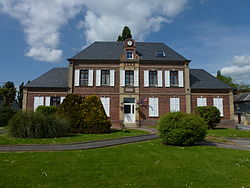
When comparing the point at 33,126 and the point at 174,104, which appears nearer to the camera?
the point at 33,126

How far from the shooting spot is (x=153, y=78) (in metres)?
21.4

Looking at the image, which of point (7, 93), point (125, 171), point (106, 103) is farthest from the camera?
point (7, 93)

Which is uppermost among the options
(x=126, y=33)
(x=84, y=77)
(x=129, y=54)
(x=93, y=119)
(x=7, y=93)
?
(x=126, y=33)

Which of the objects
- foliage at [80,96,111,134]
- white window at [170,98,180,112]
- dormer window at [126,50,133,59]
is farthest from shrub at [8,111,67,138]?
white window at [170,98,180,112]

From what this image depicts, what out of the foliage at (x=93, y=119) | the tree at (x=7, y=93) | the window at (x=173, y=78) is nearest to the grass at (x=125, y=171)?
the foliage at (x=93, y=119)

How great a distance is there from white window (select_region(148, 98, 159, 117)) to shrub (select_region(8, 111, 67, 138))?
38.2ft

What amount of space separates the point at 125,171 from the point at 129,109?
1601cm

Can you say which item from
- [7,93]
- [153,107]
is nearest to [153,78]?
[153,107]

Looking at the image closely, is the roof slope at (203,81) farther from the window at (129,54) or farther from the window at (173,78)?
the window at (129,54)

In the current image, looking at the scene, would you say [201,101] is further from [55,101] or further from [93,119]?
[55,101]

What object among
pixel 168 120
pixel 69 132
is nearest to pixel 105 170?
pixel 168 120

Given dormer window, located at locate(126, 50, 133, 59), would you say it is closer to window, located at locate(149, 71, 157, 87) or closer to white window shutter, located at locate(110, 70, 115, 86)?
white window shutter, located at locate(110, 70, 115, 86)

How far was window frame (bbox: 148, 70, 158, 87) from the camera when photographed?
21.3 meters

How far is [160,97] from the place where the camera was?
2106cm
